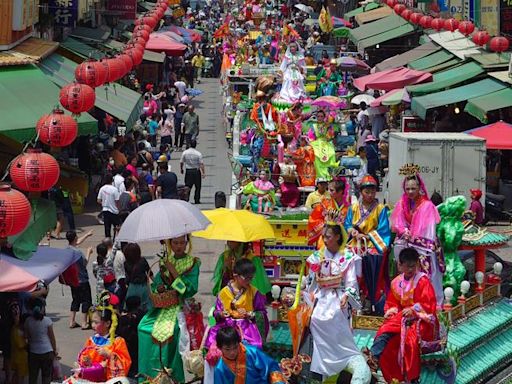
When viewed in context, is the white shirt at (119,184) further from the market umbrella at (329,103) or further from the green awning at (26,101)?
the market umbrella at (329,103)

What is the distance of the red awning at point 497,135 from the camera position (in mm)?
25812

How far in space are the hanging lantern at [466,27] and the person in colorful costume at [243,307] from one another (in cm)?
2242

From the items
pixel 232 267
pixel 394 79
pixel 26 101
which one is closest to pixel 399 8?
pixel 394 79

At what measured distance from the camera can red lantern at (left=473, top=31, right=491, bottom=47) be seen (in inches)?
1272

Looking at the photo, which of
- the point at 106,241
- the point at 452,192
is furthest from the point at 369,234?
the point at 452,192

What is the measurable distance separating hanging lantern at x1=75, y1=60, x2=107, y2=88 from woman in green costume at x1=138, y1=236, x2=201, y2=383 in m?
13.4

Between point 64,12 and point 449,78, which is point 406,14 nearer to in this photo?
point 449,78

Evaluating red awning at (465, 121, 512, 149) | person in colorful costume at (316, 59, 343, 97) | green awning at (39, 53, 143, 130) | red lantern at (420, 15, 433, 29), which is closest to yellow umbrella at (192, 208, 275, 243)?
red awning at (465, 121, 512, 149)

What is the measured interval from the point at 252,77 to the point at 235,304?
24884 mm

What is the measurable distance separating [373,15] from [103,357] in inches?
1598

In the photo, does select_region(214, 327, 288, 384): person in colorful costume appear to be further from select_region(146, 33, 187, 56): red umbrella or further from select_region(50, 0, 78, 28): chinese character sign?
select_region(146, 33, 187, 56): red umbrella

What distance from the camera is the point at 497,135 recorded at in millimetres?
26328

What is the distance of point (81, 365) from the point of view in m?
12.2

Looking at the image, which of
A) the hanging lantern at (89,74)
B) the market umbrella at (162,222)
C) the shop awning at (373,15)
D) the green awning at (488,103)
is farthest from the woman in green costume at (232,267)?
the shop awning at (373,15)
